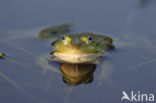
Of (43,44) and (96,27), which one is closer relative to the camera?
(43,44)

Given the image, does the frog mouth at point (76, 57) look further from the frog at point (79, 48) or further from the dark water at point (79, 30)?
the dark water at point (79, 30)

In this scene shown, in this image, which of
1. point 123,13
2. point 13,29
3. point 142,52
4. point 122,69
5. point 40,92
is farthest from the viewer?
point 123,13

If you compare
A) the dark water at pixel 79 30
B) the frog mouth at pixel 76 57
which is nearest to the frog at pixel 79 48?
the frog mouth at pixel 76 57

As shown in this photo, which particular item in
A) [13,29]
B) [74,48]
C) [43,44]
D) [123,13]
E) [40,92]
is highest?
[123,13]

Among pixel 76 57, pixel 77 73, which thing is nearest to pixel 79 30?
pixel 76 57

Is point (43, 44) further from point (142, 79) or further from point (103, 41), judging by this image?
point (142, 79)

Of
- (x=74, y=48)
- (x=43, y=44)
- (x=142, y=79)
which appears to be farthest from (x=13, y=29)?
(x=142, y=79)

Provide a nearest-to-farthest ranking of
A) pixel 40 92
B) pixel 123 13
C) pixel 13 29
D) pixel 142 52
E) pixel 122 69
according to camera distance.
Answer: pixel 40 92 → pixel 122 69 → pixel 142 52 → pixel 13 29 → pixel 123 13

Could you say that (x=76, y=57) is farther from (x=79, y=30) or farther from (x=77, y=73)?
(x=79, y=30)
